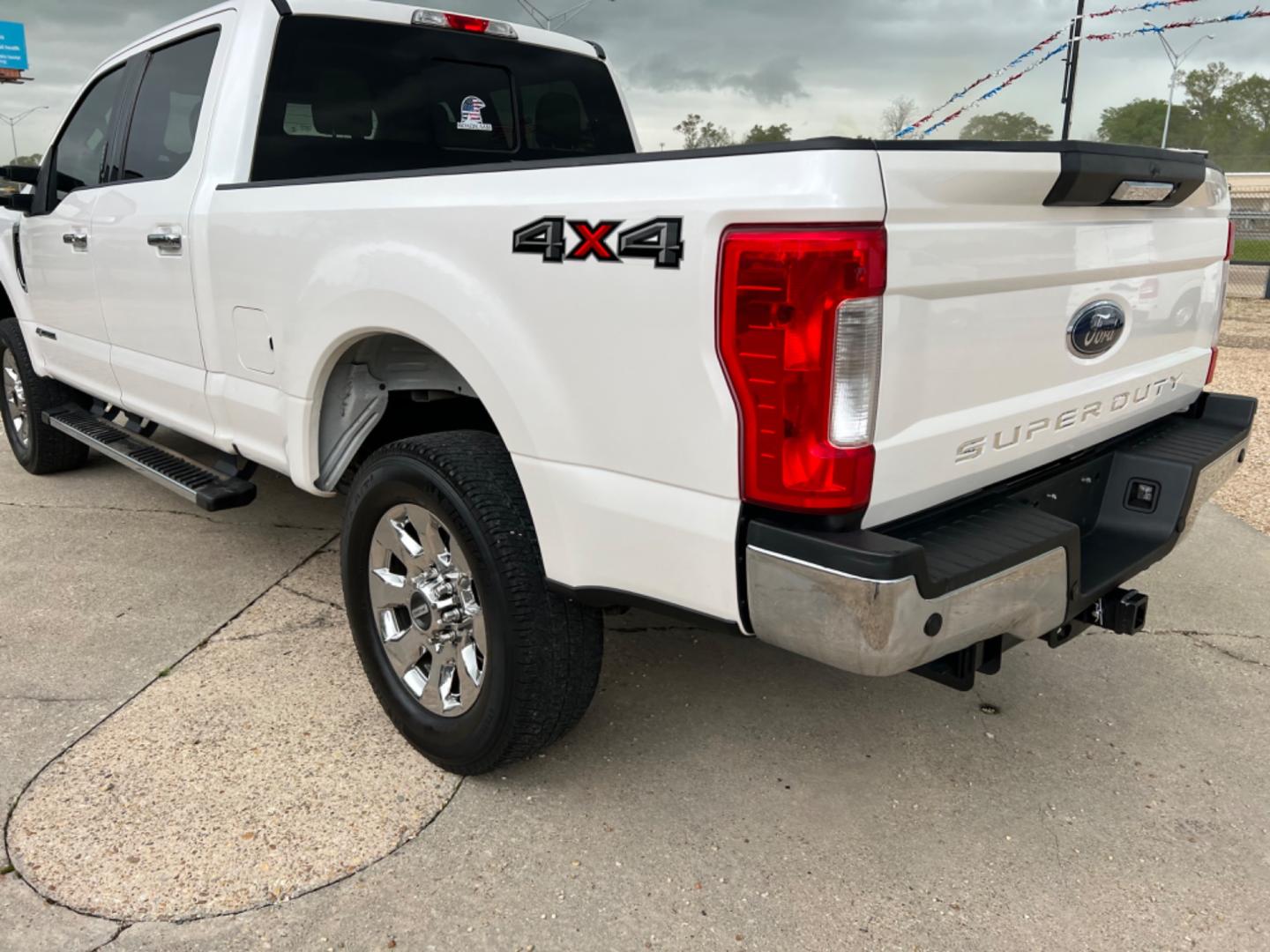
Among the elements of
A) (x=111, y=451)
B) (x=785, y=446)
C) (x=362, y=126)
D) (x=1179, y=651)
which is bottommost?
(x=1179, y=651)

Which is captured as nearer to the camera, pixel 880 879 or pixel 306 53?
A: pixel 880 879

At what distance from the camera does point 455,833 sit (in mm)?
2477

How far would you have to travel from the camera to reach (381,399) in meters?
2.98

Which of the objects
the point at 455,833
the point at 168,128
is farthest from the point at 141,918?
the point at 168,128

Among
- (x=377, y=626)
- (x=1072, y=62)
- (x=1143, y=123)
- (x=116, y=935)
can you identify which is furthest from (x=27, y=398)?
(x=1143, y=123)

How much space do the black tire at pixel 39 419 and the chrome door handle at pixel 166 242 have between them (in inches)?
84.2

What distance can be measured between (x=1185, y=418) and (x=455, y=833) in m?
2.44

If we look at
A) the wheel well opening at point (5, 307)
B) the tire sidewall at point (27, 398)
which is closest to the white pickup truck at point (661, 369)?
the tire sidewall at point (27, 398)

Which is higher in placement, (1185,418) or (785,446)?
(785,446)

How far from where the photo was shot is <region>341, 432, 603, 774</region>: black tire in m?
2.33

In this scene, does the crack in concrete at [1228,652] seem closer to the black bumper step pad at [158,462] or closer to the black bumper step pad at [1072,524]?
the black bumper step pad at [1072,524]

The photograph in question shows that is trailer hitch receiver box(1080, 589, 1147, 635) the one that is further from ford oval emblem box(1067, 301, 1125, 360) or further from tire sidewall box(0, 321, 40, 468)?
tire sidewall box(0, 321, 40, 468)

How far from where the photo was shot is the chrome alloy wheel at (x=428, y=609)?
8.43 ft

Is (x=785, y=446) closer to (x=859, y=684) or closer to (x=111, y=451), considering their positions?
(x=859, y=684)
